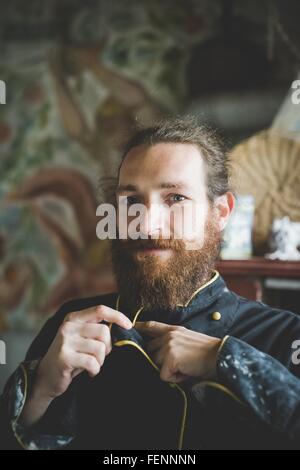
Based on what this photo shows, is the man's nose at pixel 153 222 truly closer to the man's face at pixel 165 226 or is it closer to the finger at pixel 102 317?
the man's face at pixel 165 226

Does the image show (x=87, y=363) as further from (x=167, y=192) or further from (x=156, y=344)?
(x=167, y=192)

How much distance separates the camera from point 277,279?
1.25 m

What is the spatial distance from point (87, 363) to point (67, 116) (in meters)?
1.65

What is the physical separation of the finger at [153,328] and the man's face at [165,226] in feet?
0.21

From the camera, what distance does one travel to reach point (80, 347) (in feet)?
2.32

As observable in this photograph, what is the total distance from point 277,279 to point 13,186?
1.45 meters

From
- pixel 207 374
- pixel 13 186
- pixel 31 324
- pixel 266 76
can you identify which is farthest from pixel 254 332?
pixel 13 186

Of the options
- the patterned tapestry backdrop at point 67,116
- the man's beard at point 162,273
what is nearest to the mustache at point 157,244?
the man's beard at point 162,273

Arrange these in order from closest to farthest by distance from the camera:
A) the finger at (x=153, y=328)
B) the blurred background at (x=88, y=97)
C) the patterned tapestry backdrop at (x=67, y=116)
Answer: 1. the finger at (x=153, y=328)
2. the blurred background at (x=88, y=97)
3. the patterned tapestry backdrop at (x=67, y=116)

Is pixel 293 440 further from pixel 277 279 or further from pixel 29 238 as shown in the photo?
pixel 29 238

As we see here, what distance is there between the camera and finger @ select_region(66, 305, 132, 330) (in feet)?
2.30

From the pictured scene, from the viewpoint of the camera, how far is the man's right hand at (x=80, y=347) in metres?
0.70

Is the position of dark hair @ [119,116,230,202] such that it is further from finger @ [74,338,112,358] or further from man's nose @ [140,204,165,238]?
finger @ [74,338,112,358]

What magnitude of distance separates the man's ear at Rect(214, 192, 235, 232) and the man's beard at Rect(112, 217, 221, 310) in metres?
0.03
